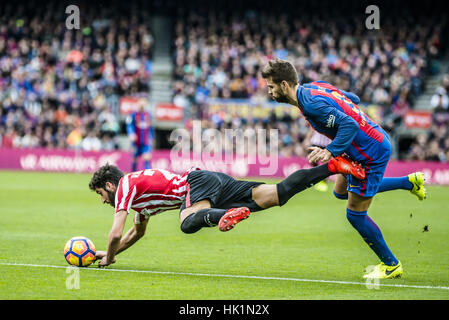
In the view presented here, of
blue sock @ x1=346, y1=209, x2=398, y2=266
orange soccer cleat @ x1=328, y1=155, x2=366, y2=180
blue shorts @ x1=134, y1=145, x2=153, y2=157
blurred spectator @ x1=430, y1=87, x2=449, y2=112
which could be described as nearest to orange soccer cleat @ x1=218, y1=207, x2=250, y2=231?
orange soccer cleat @ x1=328, y1=155, x2=366, y2=180

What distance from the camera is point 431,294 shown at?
21.4 ft

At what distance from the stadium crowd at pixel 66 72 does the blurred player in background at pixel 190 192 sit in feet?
68.2

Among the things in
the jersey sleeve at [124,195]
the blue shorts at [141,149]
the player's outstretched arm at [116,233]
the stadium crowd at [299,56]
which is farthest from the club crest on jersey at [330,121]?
the stadium crowd at [299,56]

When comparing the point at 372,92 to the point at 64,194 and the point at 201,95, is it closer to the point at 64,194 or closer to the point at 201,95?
the point at 201,95

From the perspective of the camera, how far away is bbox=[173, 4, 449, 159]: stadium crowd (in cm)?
3053

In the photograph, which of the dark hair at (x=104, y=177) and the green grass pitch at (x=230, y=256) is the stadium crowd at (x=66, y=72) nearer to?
the green grass pitch at (x=230, y=256)

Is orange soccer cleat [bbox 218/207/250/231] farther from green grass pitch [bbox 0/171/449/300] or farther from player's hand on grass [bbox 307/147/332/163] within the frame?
player's hand on grass [bbox 307/147/332/163]

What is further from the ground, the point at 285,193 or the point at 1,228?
the point at 285,193

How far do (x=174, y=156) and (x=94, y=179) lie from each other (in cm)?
1913

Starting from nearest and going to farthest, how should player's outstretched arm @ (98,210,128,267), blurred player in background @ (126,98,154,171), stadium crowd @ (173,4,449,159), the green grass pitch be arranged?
1. the green grass pitch
2. player's outstretched arm @ (98,210,128,267)
3. blurred player in background @ (126,98,154,171)
4. stadium crowd @ (173,4,449,159)

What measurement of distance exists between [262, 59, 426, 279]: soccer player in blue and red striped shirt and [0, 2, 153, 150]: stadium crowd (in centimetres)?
2130

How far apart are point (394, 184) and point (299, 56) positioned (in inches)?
1021

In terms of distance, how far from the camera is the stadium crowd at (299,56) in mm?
30531
